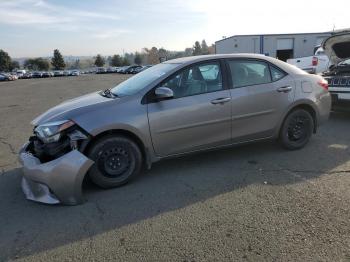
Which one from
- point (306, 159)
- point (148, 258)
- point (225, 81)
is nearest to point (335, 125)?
point (306, 159)

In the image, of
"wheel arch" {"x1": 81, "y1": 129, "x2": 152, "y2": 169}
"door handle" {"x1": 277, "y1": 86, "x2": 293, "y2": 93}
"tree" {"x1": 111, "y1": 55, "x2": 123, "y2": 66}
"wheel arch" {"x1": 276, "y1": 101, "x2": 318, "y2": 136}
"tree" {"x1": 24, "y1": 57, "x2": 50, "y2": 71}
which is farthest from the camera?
"tree" {"x1": 111, "y1": 55, "x2": 123, "y2": 66}

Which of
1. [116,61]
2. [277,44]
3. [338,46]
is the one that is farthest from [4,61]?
[338,46]

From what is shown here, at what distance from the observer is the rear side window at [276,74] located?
5.46m

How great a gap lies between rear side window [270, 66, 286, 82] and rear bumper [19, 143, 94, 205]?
3061 millimetres

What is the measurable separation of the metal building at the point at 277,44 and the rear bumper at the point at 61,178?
45948 mm

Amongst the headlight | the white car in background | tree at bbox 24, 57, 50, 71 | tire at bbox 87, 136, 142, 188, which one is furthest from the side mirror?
tree at bbox 24, 57, 50, 71

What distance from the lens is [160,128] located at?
15.3 ft

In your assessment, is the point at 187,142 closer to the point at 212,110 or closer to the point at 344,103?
the point at 212,110

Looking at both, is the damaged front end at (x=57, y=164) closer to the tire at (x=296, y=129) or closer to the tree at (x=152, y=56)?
the tire at (x=296, y=129)

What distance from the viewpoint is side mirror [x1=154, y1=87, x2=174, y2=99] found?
14.9ft

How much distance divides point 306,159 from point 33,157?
3863 millimetres

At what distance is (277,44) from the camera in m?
48.7

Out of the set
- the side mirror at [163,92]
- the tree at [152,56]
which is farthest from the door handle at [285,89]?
the tree at [152,56]

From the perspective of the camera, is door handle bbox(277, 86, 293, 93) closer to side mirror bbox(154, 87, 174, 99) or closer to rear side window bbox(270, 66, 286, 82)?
rear side window bbox(270, 66, 286, 82)
